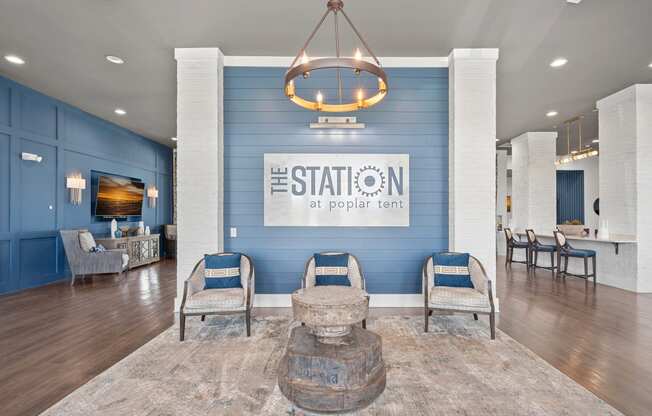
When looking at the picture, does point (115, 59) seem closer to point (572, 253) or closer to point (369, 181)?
point (369, 181)

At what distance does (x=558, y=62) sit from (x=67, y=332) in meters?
7.39

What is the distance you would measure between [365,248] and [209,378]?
2.66 metres

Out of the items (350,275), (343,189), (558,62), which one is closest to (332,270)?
(350,275)

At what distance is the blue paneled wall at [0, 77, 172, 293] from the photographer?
5355 millimetres

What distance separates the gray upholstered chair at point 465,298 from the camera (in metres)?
3.50

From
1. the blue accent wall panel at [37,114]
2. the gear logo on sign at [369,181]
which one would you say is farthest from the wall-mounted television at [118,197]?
the gear logo on sign at [369,181]

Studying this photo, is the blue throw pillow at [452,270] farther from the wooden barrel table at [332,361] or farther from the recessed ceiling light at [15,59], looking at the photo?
the recessed ceiling light at [15,59]

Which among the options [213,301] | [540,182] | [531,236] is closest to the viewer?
[213,301]

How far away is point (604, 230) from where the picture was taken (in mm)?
5996

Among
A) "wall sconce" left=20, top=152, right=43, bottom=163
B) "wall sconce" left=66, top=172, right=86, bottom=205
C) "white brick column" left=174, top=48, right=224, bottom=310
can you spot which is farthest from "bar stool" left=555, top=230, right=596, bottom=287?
"wall sconce" left=20, top=152, right=43, bottom=163

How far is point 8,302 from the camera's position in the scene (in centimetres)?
480

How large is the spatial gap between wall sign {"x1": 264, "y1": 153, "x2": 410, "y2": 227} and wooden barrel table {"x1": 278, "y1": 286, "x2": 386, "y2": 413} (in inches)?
81.0

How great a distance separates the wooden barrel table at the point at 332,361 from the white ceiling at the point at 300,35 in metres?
3.17

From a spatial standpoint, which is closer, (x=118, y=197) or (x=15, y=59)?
(x=15, y=59)
